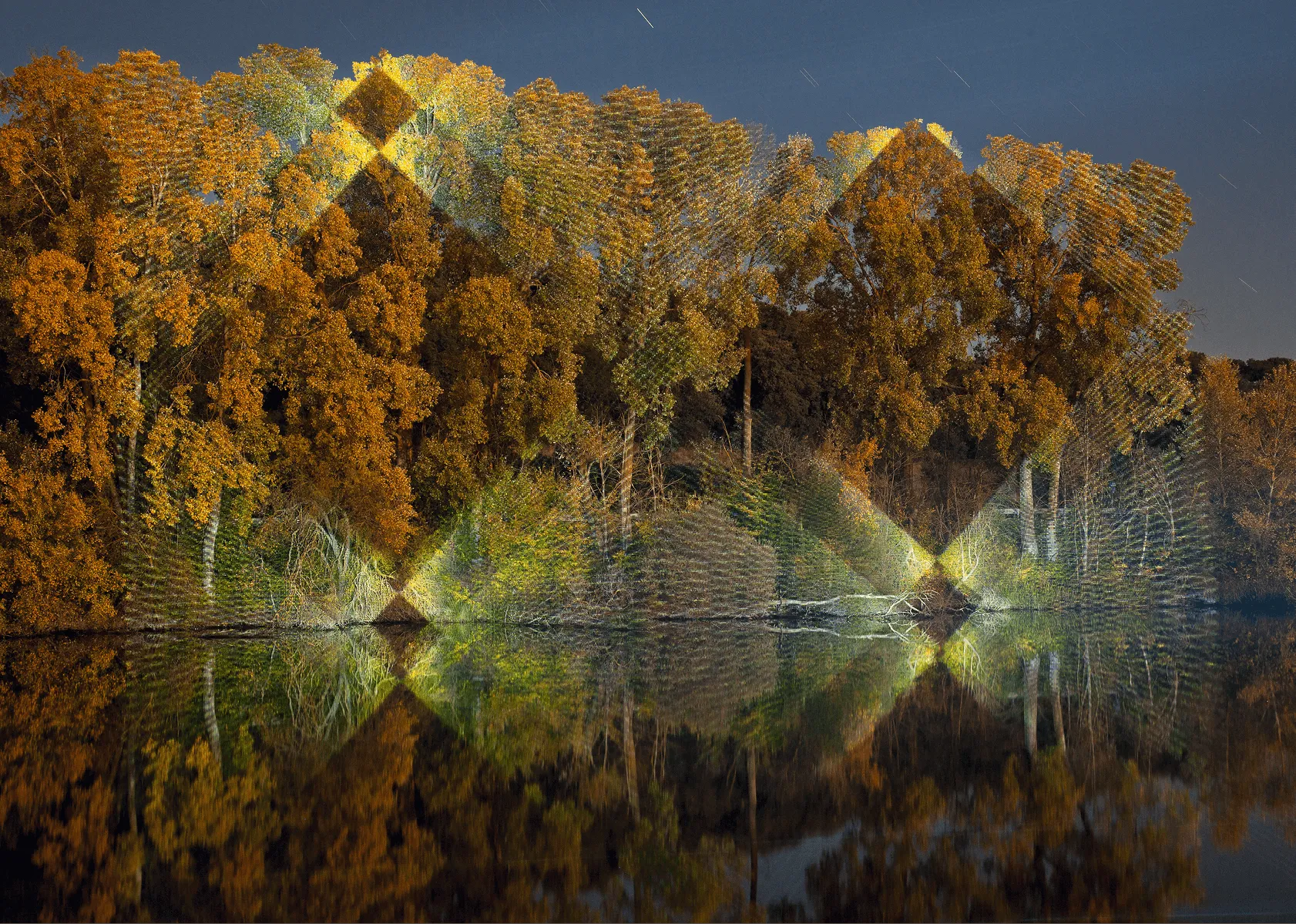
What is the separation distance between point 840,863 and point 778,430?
53.7 feet

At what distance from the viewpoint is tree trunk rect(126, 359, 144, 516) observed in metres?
17.8

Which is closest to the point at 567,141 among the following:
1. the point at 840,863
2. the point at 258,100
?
the point at 258,100

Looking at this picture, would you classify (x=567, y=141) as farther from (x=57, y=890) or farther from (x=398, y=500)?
(x=57, y=890)

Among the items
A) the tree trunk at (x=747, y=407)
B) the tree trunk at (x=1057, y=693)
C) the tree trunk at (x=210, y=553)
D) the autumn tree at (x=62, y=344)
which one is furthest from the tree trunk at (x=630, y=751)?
the tree trunk at (x=747, y=407)

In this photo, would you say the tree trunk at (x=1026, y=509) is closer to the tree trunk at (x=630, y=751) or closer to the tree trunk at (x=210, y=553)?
the tree trunk at (x=630, y=751)

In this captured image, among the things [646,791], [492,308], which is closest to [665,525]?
[492,308]

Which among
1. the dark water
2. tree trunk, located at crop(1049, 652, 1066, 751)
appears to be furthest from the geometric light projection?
tree trunk, located at crop(1049, 652, 1066, 751)

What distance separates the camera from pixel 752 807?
7207 mm

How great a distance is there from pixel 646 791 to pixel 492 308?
13.0 meters

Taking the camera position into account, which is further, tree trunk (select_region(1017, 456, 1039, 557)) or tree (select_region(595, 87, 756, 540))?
tree trunk (select_region(1017, 456, 1039, 557))

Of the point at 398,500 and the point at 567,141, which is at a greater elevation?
the point at 567,141

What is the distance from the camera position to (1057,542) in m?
22.5

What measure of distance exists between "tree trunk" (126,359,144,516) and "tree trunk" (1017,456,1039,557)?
45.8 feet

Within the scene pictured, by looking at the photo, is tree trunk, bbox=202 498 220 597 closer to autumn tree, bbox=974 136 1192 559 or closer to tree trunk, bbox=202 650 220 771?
tree trunk, bbox=202 650 220 771
